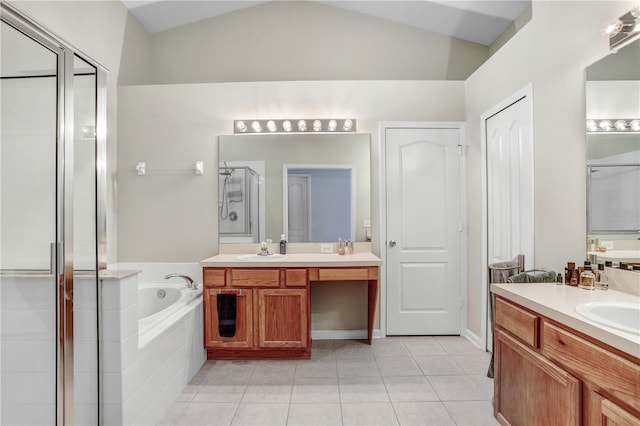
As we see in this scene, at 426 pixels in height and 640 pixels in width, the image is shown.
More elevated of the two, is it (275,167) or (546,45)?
(546,45)

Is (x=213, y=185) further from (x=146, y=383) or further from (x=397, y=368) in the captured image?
(x=397, y=368)

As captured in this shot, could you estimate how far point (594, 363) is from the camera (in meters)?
1.19

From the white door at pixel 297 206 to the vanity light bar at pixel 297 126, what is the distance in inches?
18.0

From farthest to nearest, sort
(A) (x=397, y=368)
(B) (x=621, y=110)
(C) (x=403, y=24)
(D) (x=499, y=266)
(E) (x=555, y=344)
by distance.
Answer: (C) (x=403, y=24) < (A) (x=397, y=368) < (D) (x=499, y=266) < (B) (x=621, y=110) < (E) (x=555, y=344)

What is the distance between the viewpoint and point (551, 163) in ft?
7.02

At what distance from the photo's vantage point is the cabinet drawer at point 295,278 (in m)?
2.79

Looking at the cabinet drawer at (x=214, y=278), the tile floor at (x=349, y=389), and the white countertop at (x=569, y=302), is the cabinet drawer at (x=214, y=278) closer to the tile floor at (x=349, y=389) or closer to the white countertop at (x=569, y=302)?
the tile floor at (x=349, y=389)

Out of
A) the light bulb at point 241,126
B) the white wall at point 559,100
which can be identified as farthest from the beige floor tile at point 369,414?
the light bulb at point 241,126

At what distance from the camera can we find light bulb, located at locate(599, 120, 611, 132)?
5.64 ft

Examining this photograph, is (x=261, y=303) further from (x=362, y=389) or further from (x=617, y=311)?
(x=617, y=311)

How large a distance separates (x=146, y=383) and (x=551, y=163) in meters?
2.71

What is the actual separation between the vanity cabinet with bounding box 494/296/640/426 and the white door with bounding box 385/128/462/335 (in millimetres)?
1474

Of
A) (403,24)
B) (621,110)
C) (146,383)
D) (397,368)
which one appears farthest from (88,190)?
(403,24)

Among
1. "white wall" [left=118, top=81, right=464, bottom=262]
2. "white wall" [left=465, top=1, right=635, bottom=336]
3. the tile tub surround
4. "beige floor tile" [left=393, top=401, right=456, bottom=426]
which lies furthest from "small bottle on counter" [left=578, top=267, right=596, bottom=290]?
the tile tub surround
